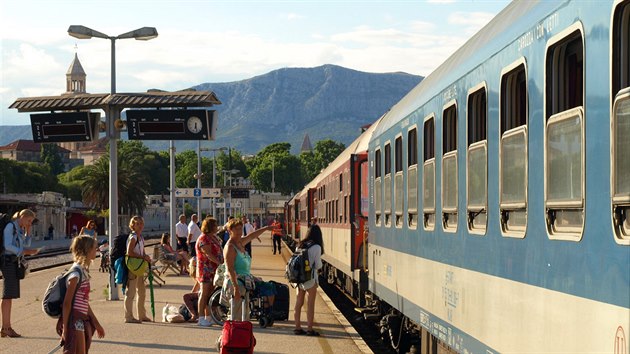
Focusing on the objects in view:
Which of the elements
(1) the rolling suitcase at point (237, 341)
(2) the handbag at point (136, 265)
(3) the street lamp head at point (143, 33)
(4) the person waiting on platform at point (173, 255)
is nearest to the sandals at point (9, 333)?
(2) the handbag at point (136, 265)

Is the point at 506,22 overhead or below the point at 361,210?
overhead

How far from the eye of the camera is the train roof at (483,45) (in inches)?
295

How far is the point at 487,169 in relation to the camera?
8.34m

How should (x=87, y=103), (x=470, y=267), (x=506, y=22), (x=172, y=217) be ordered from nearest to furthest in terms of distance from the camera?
1. (x=506, y=22)
2. (x=470, y=267)
3. (x=87, y=103)
4. (x=172, y=217)

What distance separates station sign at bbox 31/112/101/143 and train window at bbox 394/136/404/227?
10.2 metres

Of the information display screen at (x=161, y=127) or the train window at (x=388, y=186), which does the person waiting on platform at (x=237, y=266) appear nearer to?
the train window at (x=388, y=186)

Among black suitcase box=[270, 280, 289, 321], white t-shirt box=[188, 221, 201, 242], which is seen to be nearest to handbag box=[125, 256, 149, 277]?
black suitcase box=[270, 280, 289, 321]

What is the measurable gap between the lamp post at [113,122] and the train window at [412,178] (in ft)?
37.7

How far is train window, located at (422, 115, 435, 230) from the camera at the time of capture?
11117 millimetres

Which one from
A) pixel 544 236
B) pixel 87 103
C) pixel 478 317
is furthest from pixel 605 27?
pixel 87 103

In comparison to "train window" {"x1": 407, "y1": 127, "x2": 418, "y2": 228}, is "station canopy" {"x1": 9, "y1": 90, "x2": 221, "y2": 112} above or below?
above

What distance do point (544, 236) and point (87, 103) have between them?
17.6 meters

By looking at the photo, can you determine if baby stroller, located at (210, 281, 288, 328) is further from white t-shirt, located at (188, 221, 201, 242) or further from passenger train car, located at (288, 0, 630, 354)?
white t-shirt, located at (188, 221, 201, 242)

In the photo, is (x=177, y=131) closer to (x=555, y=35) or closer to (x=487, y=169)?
(x=487, y=169)
